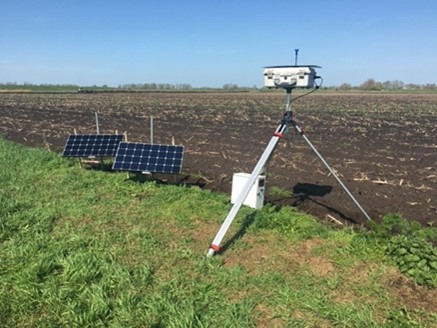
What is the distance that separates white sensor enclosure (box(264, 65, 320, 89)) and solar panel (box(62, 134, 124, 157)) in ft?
19.7

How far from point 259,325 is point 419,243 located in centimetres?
261

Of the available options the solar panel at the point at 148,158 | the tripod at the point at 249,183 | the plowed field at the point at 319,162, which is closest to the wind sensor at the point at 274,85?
the tripod at the point at 249,183

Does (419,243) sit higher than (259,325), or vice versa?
(419,243)

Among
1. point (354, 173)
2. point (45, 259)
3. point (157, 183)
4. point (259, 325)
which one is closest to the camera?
point (259, 325)

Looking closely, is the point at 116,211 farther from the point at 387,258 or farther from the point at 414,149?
the point at 414,149

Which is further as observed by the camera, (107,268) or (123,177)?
(123,177)

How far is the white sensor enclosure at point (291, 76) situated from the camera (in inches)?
206

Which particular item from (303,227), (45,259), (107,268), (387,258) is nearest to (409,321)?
(387,258)

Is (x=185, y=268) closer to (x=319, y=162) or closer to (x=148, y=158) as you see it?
(x=148, y=158)

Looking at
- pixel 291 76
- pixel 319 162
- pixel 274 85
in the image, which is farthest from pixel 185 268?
pixel 319 162

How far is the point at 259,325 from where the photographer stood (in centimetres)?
385

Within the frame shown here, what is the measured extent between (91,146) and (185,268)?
6.33 meters

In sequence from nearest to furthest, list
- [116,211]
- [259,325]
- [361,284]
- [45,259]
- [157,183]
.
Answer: [259,325], [361,284], [45,259], [116,211], [157,183]

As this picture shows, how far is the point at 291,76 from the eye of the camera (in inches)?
208
